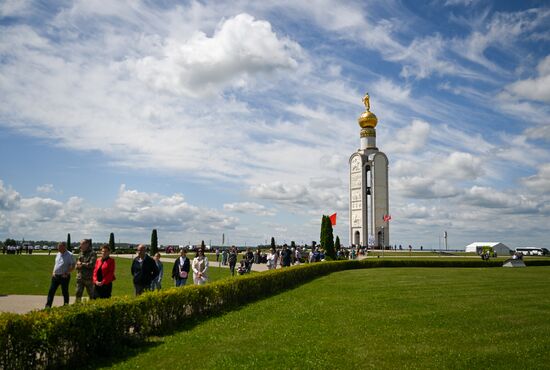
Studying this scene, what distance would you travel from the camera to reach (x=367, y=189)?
246ft

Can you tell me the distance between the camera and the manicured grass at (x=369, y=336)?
7508 millimetres

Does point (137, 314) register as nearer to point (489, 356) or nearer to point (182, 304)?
point (182, 304)

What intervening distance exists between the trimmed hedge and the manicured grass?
0.51 metres

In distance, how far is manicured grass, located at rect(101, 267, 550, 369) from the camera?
751 cm

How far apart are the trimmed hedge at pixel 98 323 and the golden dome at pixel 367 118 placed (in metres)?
65.7

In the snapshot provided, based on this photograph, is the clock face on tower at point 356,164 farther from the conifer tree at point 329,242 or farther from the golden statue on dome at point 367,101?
the conifer tree at point 329,242

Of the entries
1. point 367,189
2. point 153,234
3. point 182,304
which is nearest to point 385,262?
point 153,234

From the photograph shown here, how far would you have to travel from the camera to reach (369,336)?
9180mm

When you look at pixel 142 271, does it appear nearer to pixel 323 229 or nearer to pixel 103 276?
pixel 103 276

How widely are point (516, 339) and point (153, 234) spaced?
41.8 meters

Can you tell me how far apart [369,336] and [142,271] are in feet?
17.0

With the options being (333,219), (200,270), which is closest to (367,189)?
(333,219)

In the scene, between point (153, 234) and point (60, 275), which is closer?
point (60, 275)

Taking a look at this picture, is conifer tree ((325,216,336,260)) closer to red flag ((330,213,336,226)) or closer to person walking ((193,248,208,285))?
red flag ((330,213,336,226))
